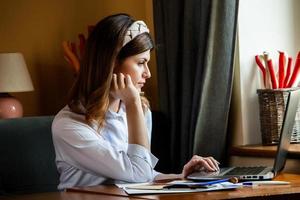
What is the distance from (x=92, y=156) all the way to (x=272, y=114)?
2.78 feet

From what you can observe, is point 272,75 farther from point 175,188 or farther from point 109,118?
point 175,188

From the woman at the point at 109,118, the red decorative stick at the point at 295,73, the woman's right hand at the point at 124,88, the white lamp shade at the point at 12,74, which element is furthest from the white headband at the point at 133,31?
the white lamp shade at the point at 12,74

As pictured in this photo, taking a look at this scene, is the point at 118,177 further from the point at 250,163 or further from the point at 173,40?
the point at 173,40

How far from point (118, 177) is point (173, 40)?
0.98m

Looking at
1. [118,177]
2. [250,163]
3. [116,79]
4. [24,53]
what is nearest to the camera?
[118,177]

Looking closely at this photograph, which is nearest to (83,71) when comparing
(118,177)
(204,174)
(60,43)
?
(118,177)

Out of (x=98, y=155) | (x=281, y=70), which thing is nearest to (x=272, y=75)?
(x=281, y=70)

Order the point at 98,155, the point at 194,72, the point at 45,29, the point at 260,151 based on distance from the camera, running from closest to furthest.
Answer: the point at 98,155, the point at 260,151, the point at 194,72, the point at 45,29

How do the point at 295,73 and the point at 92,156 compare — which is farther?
the point at 295,73

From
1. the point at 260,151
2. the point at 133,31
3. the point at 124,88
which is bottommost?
the point at 260,151

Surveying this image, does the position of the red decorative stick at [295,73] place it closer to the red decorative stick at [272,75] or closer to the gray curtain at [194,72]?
the red decorative stick at [272,75]

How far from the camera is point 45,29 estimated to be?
328 cm

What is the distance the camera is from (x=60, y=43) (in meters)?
3.29

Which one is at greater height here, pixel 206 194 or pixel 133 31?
pixel 133 31
